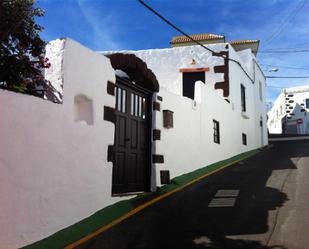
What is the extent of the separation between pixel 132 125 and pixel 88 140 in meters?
2.43

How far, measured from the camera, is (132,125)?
10047 mm

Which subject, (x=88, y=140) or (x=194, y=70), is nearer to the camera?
(x=88, y=140)

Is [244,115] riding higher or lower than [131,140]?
higher

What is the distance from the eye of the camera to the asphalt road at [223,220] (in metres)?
6.52

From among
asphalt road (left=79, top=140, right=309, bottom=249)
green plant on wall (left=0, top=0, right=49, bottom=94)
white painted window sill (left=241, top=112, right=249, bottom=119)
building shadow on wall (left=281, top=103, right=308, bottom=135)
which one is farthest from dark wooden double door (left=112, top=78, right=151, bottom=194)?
building shadow on wall (left=281, top=103, right=308, bottom=135)

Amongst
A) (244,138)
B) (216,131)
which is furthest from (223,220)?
(244,138)

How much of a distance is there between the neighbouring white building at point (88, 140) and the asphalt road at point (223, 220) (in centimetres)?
89

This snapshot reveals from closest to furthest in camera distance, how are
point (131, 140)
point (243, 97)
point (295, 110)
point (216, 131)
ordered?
point (131, 140) < point (216, 131) < point (243, 97) < point (295, 110)

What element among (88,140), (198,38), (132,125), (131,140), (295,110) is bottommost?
(88,140)

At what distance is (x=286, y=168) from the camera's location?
13.9 metres

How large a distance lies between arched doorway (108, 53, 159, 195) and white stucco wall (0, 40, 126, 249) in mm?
745

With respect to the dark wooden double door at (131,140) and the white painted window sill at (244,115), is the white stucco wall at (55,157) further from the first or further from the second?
the white painted window sill at (244,115)

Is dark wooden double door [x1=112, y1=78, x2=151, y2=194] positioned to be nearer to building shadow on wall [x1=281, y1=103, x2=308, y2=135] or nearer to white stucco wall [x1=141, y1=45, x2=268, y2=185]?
white stucco wall [x1=141, y1=45, x2=268, y2=185]

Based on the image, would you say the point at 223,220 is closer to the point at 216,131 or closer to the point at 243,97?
the point at 216,131
